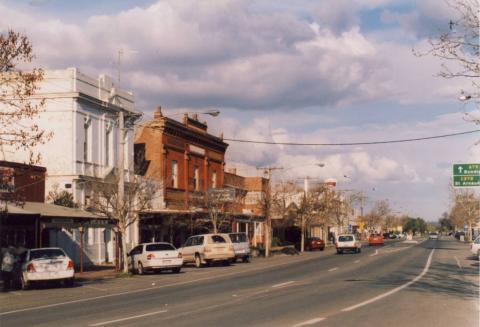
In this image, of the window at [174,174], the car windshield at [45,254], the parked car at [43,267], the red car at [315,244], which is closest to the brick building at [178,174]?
the window at [174,174]

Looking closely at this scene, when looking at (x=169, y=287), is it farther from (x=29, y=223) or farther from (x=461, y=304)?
(x=461, y=304)

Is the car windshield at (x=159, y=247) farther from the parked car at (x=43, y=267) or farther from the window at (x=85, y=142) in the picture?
the window at (x=85, y=142)

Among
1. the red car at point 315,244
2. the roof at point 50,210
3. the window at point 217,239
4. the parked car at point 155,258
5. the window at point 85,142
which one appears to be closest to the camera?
the roof at point 50,210

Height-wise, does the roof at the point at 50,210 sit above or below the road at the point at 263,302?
above

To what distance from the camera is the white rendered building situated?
37.0m

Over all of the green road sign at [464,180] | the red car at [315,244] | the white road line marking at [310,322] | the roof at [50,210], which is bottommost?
the red car at [315,244]

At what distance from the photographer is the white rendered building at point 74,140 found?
1458 inches

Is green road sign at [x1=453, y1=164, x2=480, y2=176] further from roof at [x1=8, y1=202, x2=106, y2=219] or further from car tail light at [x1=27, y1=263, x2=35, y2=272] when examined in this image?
car tail light at [x1=27, y1=263, x2=35, y2=272]

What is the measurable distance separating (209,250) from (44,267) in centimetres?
1457

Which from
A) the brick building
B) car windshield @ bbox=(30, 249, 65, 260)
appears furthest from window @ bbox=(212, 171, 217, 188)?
car windshield @ bbox=(30, 249, 65, 260)

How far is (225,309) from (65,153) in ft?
76.2

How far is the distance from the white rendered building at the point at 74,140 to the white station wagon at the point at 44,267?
34.1ft

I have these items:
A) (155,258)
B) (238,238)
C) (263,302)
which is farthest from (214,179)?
(263,302)

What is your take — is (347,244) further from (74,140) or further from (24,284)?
(24,284)
